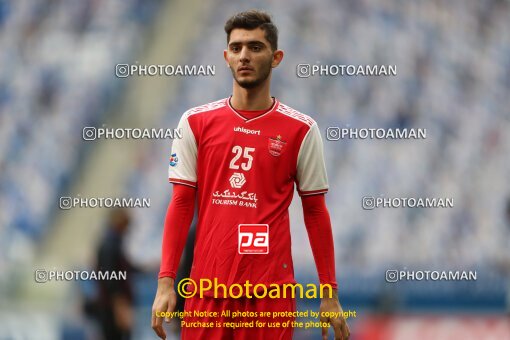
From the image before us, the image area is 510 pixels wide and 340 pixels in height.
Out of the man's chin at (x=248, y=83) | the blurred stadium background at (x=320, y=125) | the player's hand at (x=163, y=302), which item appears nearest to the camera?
the player's hand at (x=163, y=302)

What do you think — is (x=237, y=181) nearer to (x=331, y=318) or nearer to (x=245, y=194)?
(x=245, y=194)

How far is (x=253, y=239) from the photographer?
3254 millimetres

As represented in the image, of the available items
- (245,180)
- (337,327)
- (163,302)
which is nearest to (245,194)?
(245,180)

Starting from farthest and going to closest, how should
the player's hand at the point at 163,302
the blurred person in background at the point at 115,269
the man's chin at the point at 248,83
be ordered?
1. the blurred person in background at the point at 115,269
2. the man's chin at the point at 248,83
3. the player's hand at the point at 163,302

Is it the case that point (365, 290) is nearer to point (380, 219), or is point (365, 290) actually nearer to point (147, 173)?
point (380, 219)

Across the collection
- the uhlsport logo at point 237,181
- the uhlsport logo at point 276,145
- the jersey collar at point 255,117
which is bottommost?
the uhlsport logo at point 237,181

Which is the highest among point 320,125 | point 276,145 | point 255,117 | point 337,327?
point 320,125

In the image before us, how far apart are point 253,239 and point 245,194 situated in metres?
0.17

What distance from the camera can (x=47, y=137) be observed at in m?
8.60

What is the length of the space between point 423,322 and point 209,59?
318 cm

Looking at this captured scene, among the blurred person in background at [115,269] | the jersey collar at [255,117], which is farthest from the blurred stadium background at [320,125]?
the jersey collar at [255,117]

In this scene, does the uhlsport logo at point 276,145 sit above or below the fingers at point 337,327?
above

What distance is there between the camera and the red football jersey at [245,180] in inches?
130

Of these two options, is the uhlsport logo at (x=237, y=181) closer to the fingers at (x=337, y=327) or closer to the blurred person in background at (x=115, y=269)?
the fingers at (x=337, y=327)
